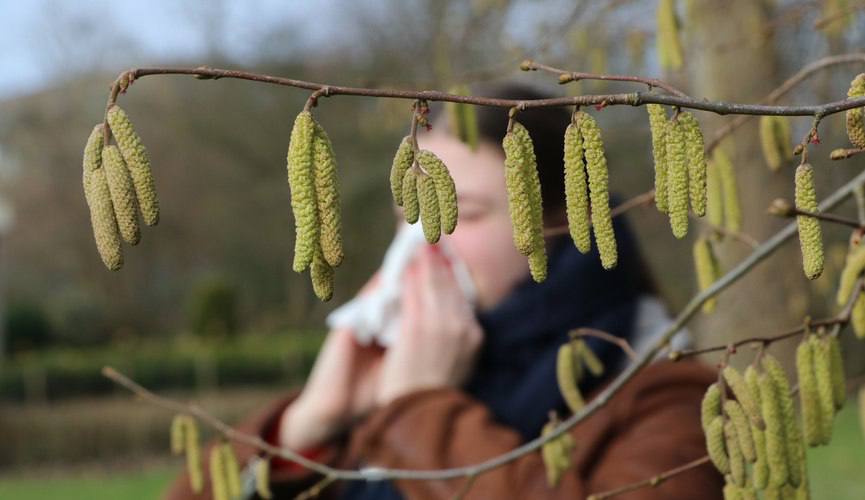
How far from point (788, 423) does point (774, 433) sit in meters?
0.04

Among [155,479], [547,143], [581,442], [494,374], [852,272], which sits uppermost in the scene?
[547,143]

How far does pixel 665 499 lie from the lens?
1.76m

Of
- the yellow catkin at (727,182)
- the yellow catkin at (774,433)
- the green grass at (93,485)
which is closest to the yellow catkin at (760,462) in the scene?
the yellow catkin at (774,433)

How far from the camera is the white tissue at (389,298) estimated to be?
7.42 ft

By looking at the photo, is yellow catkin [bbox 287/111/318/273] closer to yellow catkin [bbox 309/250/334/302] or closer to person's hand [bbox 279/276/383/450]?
yellow catkin [bbox 309/250/334/302]

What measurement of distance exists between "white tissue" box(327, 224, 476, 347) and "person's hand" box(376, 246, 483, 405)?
0.02 m

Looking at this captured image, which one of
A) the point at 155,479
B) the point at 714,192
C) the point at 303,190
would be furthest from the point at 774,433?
the point at 155,479

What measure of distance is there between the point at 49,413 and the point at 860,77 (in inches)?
473

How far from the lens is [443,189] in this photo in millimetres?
952

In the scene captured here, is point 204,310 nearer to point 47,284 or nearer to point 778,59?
point 47,284

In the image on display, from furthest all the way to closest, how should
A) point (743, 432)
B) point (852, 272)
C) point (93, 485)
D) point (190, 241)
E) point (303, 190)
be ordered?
point (190, 241), point (93, 485), point (852, 272), point (743, 432), point (303, 190)

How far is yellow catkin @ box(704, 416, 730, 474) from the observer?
1250mm

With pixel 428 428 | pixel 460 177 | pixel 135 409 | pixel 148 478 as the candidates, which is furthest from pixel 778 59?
pixel 135 409

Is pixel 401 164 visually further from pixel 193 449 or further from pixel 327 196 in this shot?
pixel 193 449
